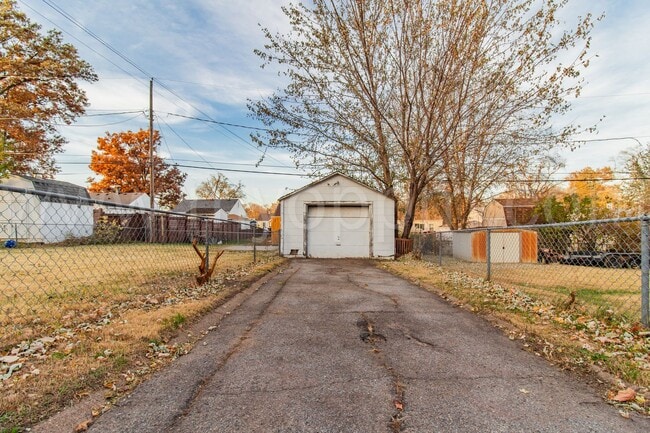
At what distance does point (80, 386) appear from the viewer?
2160 millimetres

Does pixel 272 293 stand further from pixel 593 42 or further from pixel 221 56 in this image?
pixel 593 42

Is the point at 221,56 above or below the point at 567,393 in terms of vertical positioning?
above

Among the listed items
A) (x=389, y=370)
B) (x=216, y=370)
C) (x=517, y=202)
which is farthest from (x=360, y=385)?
(x=517, y=202)

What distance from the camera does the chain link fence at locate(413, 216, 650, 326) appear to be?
4.17 m

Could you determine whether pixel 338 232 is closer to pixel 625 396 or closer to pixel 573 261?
pixel 573 261

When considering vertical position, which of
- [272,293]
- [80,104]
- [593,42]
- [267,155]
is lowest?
[272,293]

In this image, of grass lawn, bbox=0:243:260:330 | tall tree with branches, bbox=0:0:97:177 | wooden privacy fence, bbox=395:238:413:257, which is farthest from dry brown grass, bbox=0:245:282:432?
tall tree with branches, bbox=0:0:97:177

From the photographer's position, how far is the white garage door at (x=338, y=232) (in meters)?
14.1

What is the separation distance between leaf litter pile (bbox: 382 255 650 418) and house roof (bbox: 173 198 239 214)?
37.6 meters

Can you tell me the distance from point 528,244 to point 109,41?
20.1m

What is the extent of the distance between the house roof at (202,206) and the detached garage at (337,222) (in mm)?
27858

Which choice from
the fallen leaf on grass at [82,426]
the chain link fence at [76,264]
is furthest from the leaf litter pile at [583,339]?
the chain link fence at [76,264]

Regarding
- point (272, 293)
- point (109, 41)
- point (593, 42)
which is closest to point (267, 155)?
point (109, 41)

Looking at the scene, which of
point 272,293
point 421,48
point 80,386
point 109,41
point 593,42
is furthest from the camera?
point 109,41
